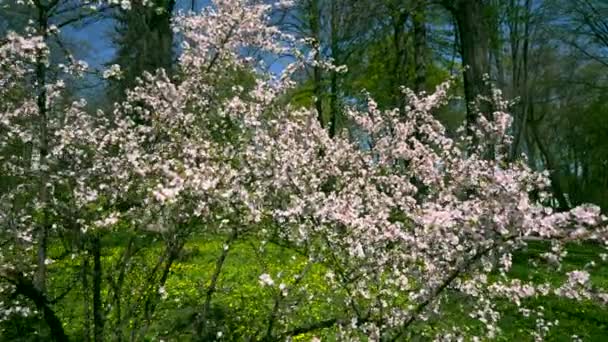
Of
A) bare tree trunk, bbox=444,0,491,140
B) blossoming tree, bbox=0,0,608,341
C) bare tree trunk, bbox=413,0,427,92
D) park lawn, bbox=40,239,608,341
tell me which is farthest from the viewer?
bare tree trunk, bbox=413,0,427,92

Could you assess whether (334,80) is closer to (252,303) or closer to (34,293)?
(252,303)

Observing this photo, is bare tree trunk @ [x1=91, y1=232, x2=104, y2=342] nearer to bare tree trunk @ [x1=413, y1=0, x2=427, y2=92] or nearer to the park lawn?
the park lawn

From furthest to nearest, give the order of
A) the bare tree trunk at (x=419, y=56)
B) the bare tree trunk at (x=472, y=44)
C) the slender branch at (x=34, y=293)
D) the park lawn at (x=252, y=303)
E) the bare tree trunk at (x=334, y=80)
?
the bare tree trunk at (x=334, y=80), the bare tree trunk at (x=419, y=56), the bare tree trunk at (x=472, y=44), the park lawn at (x=252, y=303), the slender branch at (x=34, y=293)


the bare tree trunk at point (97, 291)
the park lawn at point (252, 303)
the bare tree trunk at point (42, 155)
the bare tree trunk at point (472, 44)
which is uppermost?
the bare tree trunk at point (472, 44)

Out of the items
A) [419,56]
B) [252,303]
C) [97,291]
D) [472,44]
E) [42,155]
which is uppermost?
[419,56]

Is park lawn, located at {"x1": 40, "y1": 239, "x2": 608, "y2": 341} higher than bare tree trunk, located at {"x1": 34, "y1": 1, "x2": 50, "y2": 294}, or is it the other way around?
bare tree trunk, located at {"x1": 34, "y1": 1, "x2": 50, "y2": 294}

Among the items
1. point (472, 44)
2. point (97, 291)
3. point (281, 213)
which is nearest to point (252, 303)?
point (97, 291)

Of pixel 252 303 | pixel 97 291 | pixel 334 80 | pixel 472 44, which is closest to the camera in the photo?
pixel 97 291

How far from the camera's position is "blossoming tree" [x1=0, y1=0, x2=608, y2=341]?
3.70 m

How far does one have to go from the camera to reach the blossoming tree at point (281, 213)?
370 cm

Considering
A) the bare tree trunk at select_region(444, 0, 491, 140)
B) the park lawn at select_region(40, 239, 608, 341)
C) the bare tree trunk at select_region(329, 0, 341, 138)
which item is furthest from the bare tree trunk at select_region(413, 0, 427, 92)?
the park lawn at select_region(40, 239, 608, 341)

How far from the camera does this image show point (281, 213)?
4.04 metres

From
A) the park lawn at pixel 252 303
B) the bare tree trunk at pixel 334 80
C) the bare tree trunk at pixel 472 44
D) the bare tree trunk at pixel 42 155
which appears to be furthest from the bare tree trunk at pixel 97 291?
the bare tree trunk at pixel 334 80

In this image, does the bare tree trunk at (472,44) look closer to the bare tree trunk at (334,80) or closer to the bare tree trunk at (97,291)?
the bare tree trunk at (334,80)
